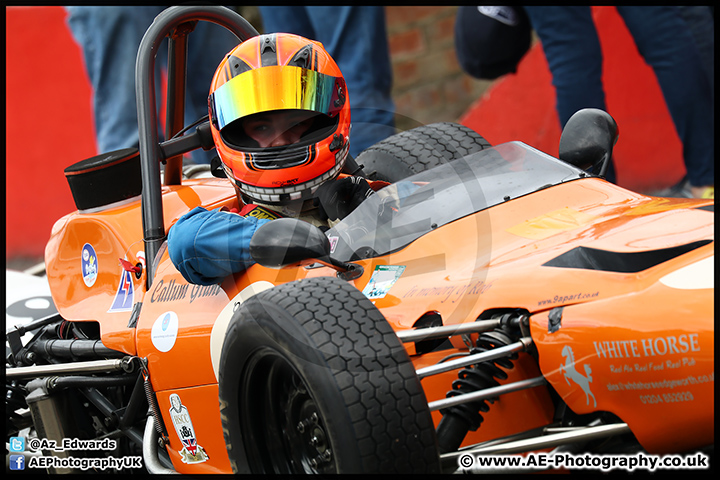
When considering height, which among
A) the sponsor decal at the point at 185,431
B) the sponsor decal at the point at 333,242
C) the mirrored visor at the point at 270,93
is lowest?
the sponsor decal at the point at 185,431

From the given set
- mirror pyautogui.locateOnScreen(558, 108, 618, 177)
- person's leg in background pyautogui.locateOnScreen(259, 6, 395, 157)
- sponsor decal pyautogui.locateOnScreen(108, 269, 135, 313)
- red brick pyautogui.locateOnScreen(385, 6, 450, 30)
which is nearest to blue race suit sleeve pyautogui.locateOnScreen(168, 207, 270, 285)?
sponsor decal pyautogui.locateOnScreen(108, 269, 135, 313)

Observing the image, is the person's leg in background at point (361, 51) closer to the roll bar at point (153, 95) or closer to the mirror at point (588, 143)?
the roll bar at point (153, 95)

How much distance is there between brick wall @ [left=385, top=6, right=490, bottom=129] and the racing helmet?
457 cm

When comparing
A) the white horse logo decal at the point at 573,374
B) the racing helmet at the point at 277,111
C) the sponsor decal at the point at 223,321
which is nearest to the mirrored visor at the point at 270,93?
the racing helmet at the point at 277,111

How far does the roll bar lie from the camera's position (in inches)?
129

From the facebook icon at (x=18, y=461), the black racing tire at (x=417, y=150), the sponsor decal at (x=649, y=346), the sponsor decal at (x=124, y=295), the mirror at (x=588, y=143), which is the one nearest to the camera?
the sponsor decal at (x=649, y=346)

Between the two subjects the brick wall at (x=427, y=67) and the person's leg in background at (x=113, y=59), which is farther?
the brick wall at (x=427, y=67)

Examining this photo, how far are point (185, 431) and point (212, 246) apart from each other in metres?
0.70

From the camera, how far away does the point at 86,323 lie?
3584 mm

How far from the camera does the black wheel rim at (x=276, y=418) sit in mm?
2262

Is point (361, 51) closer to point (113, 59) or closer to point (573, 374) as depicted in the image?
point (113, 59)

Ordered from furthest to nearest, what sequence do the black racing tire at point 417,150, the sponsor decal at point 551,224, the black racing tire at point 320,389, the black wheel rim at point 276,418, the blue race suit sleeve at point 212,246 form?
the black racing tire at point 417,150 → the blue race suit sleeve at point 212,246 → the sponsor decal at point 551,224 → the black wheel rim at point 276,418 → the black racing tire at point 320,389

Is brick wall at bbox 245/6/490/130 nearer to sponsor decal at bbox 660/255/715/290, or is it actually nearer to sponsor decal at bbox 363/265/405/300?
sponsor decal at bbox 363/265/405/300
